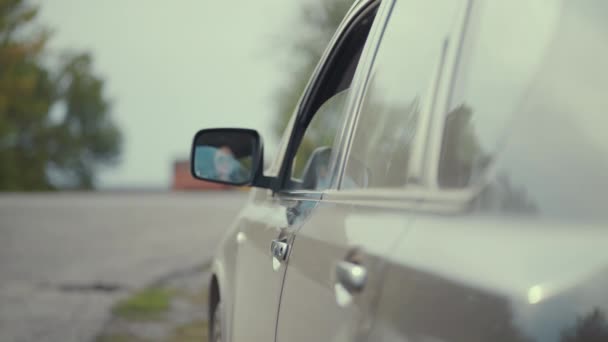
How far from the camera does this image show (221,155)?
3.96 metres

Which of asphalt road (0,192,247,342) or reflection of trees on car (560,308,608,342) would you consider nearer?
reflection of trees on car (560,308,608,342)

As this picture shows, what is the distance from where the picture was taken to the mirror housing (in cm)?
391

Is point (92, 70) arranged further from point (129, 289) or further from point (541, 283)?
point (541, 283)

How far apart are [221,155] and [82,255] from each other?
11629 mm

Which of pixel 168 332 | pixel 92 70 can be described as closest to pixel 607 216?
pixel 168 332

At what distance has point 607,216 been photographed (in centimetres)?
139

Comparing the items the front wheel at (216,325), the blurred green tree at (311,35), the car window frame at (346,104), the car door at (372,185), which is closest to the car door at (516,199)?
the car door at (372,185)

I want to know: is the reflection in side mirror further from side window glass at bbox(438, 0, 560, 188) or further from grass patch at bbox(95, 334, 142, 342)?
grass patch at bbox(95, 334, 142, 342)

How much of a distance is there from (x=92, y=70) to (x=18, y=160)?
14150 mm

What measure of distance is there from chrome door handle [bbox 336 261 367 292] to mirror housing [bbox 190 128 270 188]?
185 centimetres

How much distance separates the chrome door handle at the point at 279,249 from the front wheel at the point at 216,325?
1.17 meters

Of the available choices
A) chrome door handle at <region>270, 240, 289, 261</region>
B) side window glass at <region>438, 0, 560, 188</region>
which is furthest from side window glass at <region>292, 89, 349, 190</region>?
side window glass at <region>438, 0, 560, 188</region>

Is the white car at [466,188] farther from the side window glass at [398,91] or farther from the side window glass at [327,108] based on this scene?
the side window glass at [327,108]

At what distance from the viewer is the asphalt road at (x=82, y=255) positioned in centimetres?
916
